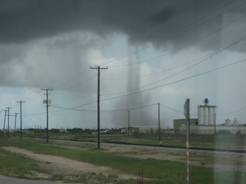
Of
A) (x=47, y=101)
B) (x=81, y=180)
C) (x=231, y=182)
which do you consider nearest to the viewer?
(x=231, y=182)

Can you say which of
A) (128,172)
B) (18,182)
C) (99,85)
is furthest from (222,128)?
(18,182)

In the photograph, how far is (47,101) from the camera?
107 metres

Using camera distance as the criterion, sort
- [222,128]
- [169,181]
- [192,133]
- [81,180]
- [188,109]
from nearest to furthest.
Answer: [188,109] < [169,181] < [81,180] < [222,128] < [192,133]

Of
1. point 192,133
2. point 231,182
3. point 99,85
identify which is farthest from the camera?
point 192,133

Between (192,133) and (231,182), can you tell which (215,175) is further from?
(192,133)

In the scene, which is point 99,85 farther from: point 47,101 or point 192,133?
point 192,133

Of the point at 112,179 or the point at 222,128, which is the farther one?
the point at 222,128

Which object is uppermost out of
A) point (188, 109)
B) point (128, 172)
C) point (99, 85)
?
point (99, 85)

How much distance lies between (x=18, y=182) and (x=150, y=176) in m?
7.12

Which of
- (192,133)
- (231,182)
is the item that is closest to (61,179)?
(231,182)

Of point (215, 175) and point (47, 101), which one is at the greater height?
point (47, 101)

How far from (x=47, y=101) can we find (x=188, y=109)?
91.3m

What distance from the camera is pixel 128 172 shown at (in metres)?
31.8

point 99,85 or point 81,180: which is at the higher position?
point 99,85
